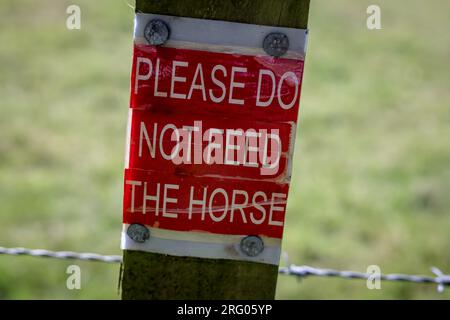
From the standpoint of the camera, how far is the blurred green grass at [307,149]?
213 inches

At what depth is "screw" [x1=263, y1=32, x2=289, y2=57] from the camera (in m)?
1.61

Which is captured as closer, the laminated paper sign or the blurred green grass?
the laminated paper sign

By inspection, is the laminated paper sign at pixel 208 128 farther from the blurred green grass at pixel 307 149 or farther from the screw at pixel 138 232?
the blurred green grass at pixel 307 149

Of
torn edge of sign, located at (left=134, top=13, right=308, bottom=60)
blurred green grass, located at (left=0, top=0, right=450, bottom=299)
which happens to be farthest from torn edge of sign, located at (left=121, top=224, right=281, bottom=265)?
blurred green grass, located at (left=0, top=0, right=450, bottom=299)

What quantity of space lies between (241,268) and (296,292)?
3.37 metres

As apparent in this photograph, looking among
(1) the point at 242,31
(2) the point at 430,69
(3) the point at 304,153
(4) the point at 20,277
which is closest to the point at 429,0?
(2) the point at 430,69

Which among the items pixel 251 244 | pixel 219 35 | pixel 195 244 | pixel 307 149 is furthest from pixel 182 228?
pixel 307 149

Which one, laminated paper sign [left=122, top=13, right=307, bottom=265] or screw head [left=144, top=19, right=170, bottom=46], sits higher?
screw head [left=144, top=19, right=170, bottom=46]

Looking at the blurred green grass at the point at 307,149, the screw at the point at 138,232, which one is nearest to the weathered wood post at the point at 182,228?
the screw at the point at 138,232

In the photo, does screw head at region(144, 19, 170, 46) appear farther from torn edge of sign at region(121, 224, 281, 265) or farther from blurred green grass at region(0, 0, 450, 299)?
blurred green grass at region(0, 0, 450, 299)

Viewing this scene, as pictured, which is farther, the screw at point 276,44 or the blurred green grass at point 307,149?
the blurred green grass at point 307,149

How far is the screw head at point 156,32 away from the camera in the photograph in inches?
63.7

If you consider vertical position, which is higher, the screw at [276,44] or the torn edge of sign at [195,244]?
the screw at [276,44]

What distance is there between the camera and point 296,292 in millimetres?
4992
